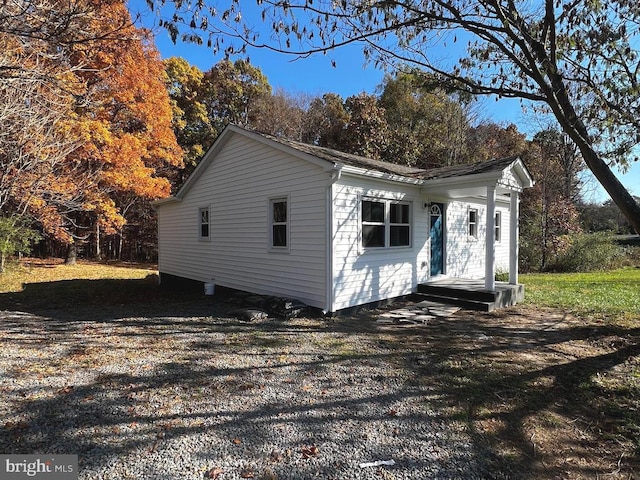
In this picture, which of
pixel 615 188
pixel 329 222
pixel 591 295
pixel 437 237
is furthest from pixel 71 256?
pixel 591 295

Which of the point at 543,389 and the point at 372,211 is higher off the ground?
the point at 372,211

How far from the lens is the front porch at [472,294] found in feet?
27.0

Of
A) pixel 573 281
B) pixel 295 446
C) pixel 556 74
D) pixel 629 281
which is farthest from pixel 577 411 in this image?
pixel 629 281

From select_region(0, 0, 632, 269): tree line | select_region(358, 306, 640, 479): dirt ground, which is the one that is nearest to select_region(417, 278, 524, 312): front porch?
select_region(358, 306, 640, 479): dirt ground

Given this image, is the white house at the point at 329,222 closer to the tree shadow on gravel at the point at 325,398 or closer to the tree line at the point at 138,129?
the tree shadow on gravel at the point at 325,398

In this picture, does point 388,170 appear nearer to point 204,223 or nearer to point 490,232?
point 490,232

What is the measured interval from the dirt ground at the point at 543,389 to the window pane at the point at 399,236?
2.38 m

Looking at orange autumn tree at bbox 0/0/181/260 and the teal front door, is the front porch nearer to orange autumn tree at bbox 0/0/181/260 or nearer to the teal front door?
the teal front door

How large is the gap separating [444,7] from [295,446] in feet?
18.5

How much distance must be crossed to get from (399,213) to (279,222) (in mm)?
2947

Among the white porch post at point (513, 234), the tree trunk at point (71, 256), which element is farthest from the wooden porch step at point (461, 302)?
the tree trunk at point (71, 256)

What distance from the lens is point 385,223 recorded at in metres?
8.35

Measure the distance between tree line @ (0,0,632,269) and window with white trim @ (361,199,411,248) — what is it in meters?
2.55

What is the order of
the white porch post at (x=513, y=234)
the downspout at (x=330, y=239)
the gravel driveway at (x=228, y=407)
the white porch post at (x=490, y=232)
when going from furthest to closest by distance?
the white porch post at (x=513, y=234), the white porch post at (x=490, y=232), the downspout at (x=330, y=239), the gravel driveway at (x=228, y=407)
